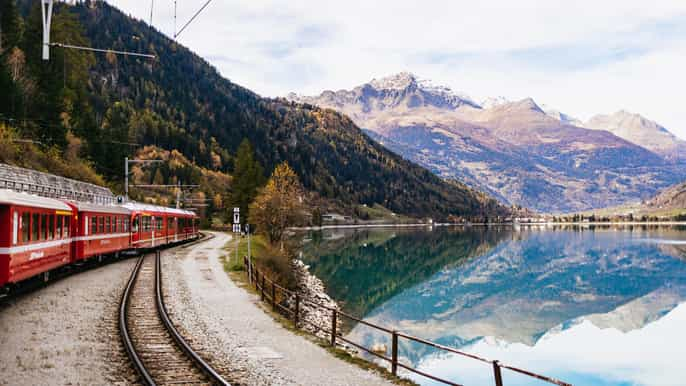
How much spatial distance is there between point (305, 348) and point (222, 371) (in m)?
4.06

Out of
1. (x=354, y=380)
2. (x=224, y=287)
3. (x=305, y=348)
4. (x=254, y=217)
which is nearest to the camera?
(x=354, y=380)

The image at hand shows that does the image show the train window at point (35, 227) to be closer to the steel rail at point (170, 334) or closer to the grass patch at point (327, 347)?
the steel rail at point (170, 334)

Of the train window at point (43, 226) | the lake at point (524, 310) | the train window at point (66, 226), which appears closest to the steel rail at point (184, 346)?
the train window at point (43, 226)

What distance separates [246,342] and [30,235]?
1058 cm

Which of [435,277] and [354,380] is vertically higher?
[354,380]

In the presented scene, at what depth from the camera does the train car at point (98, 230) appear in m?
33.8

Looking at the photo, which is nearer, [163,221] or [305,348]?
[305,348]

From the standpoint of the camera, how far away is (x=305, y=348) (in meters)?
18.8

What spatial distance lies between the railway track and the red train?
12.7 feet

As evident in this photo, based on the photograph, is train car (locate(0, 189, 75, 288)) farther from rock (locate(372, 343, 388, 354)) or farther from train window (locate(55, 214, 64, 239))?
rock (locate(372, 343, 388, 354))

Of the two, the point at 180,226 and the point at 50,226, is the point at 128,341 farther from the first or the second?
the point at 180,226

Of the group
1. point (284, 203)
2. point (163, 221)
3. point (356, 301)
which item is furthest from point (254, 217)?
point (356, 301)

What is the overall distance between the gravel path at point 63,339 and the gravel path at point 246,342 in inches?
93.7

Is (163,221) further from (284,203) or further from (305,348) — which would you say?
(305,348)
